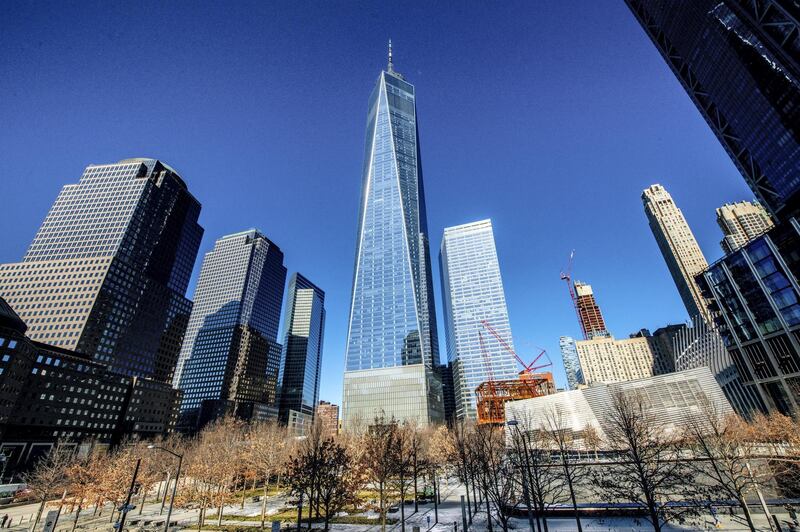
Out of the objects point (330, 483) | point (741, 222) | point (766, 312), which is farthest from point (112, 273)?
point (741, 222)

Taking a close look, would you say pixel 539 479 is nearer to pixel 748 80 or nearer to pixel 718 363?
pixel 718 363

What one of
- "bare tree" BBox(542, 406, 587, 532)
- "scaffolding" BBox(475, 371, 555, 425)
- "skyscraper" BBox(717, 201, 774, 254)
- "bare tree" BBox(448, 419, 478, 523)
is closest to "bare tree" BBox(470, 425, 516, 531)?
"bare tree" BBox(448, 419, 478, 523)

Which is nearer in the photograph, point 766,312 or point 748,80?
point 766,312

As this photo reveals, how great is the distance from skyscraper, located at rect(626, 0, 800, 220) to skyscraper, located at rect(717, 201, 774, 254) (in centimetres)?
13709

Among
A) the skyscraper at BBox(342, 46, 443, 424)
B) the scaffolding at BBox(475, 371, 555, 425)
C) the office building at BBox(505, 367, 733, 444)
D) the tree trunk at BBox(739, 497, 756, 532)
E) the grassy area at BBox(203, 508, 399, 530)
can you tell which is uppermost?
the skyscraper at BBox(342, 46, 443, 424)

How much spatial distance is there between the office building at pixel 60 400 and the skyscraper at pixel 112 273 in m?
13.3

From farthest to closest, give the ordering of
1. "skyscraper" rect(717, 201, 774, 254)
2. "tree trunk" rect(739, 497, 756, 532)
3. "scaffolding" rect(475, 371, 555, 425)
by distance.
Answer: "skyscraper" rect(717, 201, 774, 254), "scaffolding" rect(475, 371, 555, 425), "tree trunk" rect(739, 497, 756, 532)

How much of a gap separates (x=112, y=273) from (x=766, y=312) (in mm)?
213351

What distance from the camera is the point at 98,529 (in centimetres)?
4034

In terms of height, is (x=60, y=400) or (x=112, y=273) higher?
(x=112, y=273)

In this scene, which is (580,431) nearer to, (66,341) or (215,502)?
(215,502)

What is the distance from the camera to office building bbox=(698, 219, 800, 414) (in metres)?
61.8

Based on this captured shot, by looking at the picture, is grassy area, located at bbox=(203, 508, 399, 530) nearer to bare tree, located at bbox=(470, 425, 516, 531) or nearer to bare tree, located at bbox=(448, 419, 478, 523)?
bare tree, located at bbox=(448, 419, 478, 523)

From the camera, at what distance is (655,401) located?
64.3m
